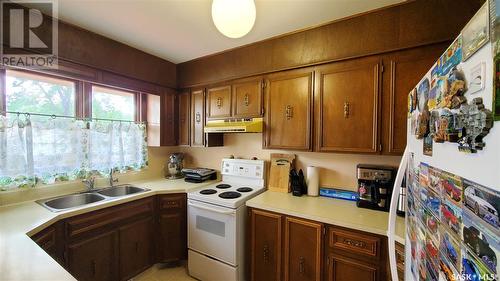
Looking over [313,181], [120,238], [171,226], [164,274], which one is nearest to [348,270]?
[313,181]

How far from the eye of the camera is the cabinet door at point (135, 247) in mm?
1942

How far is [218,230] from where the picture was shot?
192cm

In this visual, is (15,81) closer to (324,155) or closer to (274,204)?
(274,204)

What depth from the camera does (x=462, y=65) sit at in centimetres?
43

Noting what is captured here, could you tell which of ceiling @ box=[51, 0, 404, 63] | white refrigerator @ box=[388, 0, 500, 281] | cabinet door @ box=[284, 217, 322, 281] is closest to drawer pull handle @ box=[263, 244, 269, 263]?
cabinet door @ box=[284, 217, 322, 281]

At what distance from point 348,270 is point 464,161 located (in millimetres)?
1407

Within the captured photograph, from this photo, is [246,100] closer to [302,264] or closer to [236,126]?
[236,126]

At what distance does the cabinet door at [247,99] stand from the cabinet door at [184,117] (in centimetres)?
78

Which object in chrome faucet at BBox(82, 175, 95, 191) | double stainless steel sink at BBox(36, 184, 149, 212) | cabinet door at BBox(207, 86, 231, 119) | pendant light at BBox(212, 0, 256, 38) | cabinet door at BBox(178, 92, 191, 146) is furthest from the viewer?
cabinet door at BBox(178, 92, 191, 146)

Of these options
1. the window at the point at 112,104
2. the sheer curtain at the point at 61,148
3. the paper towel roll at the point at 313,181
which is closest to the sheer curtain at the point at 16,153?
the sheer curtain at the point at 61,148

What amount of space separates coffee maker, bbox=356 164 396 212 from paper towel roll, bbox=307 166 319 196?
15.5 inches

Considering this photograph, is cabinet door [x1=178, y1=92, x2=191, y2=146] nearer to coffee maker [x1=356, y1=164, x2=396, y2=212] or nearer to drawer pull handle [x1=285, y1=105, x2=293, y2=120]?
drawer pull handle [x1=285, y1=105, x2=293, y2=120]

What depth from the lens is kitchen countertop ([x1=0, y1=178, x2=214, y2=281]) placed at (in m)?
0.84

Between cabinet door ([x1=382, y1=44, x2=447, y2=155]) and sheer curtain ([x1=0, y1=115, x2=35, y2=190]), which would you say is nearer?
cabinet door ([x1=382, y1=44, x2=447, y2=155])
